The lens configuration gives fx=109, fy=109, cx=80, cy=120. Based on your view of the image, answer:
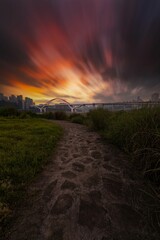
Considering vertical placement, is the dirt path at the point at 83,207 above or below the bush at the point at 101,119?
below

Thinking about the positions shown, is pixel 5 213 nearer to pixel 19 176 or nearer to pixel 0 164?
pixel 19 176

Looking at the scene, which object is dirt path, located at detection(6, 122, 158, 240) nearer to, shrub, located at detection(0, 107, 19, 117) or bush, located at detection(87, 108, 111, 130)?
bush, located at detection(87, 108, 111, 130)

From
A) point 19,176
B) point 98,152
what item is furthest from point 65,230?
point 98,152

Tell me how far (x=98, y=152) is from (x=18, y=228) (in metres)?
2.54

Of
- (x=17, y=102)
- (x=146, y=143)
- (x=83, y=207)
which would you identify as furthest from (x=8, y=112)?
(x=17, y=102)

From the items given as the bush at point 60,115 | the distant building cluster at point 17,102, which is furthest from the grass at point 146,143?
the distant building cluster at point 17,102

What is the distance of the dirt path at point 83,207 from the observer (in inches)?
44.8

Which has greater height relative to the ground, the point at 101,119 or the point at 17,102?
the point at 17,102

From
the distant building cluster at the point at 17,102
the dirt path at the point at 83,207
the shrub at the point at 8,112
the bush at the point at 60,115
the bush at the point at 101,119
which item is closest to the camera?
the dirt path at the point at 83,207

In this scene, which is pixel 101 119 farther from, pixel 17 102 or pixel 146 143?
pixel 17 102

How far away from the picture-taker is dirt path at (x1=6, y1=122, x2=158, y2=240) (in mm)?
1138

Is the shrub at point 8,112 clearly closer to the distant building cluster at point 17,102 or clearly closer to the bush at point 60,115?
the bush at point 60,115

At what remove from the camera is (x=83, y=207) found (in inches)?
56.9

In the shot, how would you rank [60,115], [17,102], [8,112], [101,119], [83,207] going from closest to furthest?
[83,207] → [101,119] → [8,112] → [60,115] → [17,102]
